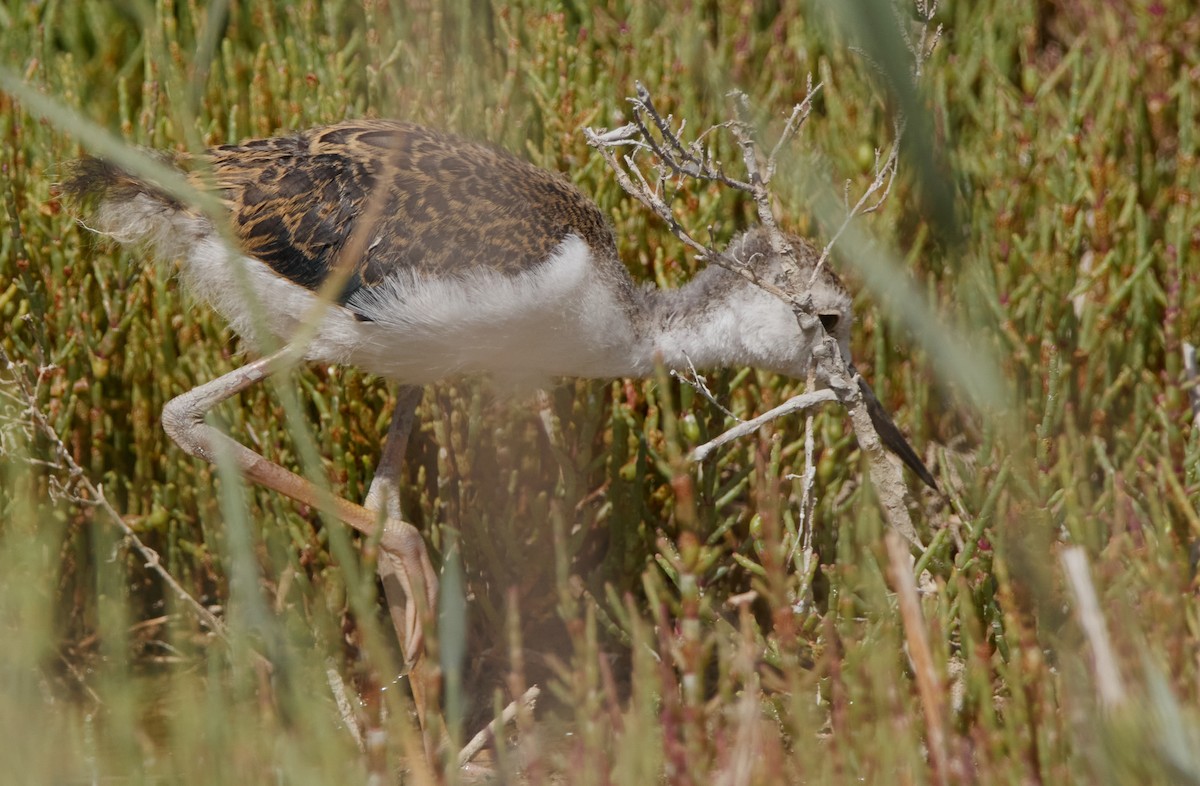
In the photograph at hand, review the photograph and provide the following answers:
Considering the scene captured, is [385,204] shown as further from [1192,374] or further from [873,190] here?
[1192,374]

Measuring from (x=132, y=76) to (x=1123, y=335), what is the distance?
390cm

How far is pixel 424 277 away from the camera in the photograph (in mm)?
3365

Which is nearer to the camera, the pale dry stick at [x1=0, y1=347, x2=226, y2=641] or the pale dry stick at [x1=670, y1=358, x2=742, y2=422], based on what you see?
the pale dry stick at [x1=670, y1=358, x2=742, y2=422]

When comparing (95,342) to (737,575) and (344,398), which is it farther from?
(737,575)

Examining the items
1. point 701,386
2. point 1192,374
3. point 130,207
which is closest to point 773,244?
point 701,386

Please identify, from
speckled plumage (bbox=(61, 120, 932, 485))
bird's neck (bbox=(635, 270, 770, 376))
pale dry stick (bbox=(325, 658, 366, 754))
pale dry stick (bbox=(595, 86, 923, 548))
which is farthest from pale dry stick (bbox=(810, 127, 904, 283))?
pale dry stick (bbox=(325, 658, 366, 754))

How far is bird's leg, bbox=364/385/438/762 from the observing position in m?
3.61

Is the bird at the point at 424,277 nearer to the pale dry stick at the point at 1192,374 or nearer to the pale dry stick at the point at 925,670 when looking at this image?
the pale dry stick at the point at 1192,374

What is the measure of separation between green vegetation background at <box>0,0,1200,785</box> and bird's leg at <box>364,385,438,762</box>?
134 mm

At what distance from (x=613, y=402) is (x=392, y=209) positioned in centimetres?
101

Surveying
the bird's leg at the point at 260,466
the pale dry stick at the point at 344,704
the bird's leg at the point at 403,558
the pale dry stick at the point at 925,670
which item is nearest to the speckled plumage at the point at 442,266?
the bird's leg at the point at 260,466

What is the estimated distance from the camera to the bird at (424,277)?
3367mm

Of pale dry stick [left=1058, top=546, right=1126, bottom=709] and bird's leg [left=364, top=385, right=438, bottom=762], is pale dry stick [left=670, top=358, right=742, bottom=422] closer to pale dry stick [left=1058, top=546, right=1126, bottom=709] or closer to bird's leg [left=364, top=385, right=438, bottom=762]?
bird's leg [left=364, top=385, right=438, bottom=762]

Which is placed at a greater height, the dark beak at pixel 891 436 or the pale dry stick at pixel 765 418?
the pale dry stick at pixel 765 418
